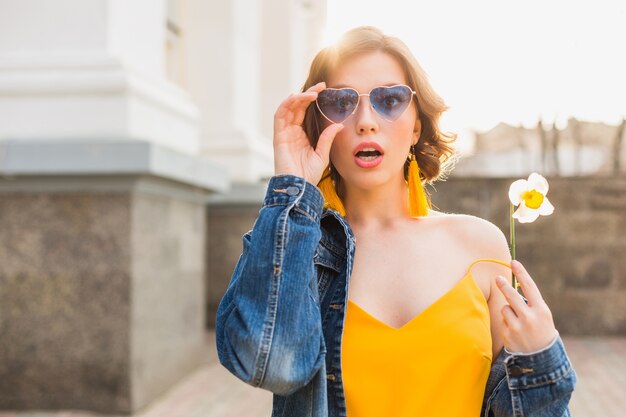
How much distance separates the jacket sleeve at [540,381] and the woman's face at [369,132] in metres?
0.54

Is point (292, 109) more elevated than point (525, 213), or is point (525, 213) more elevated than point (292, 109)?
point (292, 109)

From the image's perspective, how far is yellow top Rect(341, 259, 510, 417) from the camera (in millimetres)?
1688

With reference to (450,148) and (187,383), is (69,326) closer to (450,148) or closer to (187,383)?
(187,383)

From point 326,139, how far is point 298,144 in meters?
0.08

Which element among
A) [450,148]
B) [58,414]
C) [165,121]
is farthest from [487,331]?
[165,121]

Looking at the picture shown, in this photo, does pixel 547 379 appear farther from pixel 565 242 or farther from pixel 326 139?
pixel 565 242

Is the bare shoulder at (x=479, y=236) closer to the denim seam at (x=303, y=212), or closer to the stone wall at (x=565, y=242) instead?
the denim seam at (x=303, y=212)

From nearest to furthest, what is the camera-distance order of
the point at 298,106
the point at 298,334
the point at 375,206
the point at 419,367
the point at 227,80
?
1. the point at 298,334
2. the point at 419,367
3. the point at 298,106
4. the point at 375,206
5. the point at 227,80

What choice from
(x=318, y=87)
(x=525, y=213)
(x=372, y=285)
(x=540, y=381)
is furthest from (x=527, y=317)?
(x=318, y=87)

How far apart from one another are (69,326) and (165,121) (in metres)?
1.66

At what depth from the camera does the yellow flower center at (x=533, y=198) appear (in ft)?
5.67

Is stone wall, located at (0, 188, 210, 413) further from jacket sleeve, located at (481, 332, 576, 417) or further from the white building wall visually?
jacket sleeve, located at (481, 332, 576, 417)

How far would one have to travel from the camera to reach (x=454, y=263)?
71.8 inches

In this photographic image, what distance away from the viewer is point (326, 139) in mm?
1766
